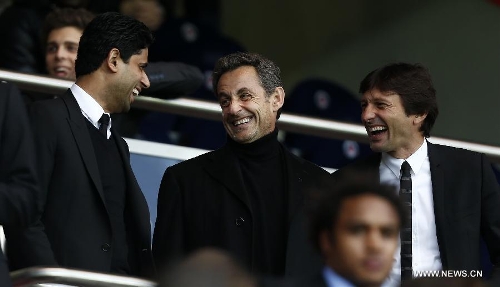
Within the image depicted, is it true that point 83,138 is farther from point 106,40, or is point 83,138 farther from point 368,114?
point 368,114

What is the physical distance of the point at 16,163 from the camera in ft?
16.4

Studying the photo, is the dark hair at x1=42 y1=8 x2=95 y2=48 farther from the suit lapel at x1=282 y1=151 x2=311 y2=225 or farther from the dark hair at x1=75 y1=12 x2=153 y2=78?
the suit lapel at x1=282 y1=151 x2=311 y2=225

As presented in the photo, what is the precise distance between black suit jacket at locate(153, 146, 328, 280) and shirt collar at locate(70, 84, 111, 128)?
38 cm

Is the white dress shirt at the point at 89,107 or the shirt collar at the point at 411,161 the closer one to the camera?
the white dress shirt at the point at 89,107

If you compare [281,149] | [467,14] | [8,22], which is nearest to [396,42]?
[467,14]

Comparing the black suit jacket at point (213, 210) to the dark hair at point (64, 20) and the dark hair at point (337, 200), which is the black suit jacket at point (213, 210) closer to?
the dark hair at point (64, 20)

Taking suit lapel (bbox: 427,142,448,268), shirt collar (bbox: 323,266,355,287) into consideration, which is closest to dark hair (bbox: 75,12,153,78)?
suit lapel (bbox: 427,142,448,268)

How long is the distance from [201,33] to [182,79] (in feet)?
6.65

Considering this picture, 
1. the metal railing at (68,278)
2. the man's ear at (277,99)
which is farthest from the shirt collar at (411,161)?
the metal railing at (68,278)

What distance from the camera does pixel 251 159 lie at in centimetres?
591

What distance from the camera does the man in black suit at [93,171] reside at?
5445 mm

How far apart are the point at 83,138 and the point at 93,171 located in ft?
0.48

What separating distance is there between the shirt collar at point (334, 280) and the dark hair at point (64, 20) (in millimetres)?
3317

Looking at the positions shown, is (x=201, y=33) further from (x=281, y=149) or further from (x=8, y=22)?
(x=281, y=149)
